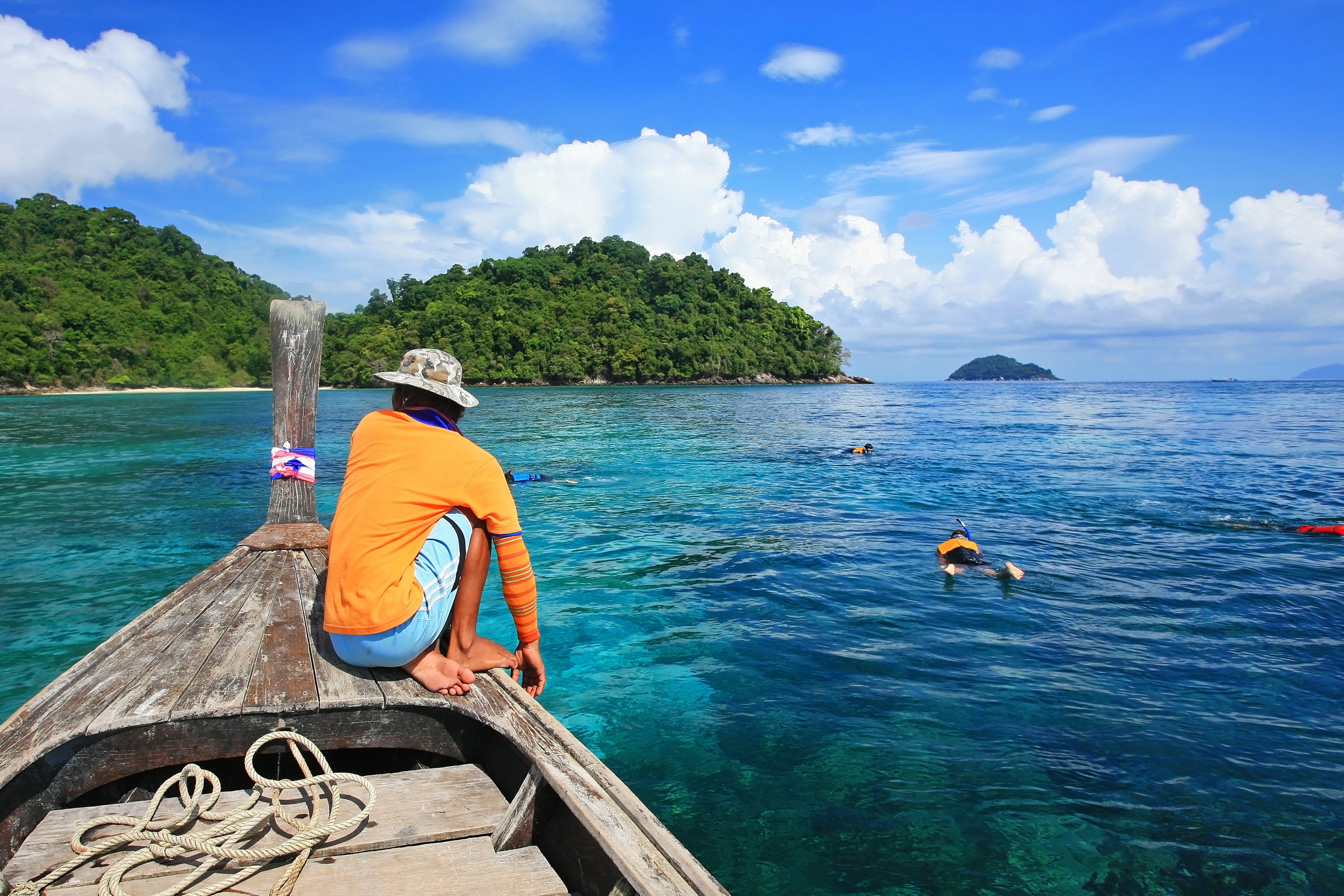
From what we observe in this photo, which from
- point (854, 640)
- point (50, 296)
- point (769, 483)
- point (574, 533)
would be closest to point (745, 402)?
point (769, 483)

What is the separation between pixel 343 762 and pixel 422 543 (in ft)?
4.04

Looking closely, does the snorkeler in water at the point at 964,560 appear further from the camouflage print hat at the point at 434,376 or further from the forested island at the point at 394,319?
the forested island at the point at 394,319

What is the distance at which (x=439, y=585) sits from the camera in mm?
3264

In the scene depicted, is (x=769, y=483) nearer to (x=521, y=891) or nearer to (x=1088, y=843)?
(x=1088, y=843)

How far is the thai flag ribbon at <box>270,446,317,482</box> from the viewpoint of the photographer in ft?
21.9

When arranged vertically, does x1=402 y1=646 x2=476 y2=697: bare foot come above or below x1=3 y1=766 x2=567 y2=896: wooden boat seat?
above

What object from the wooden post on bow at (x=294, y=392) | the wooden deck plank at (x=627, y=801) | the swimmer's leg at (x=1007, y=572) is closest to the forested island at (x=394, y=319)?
the wooden post on bow at (x=294, y=392)

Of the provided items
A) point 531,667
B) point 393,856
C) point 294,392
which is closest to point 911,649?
point 531,667

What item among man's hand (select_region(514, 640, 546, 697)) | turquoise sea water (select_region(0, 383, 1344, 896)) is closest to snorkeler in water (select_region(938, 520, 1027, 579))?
turquoise sea water (select_region(0, 383, 1344, 896))

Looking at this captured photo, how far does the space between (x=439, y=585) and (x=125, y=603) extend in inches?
278

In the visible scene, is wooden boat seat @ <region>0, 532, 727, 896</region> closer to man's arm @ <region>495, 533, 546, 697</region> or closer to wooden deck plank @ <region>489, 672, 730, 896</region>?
wooden deck plank @ <region>489, 672, 730, 896</region>

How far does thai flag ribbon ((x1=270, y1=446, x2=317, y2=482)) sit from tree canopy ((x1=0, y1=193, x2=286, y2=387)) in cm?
7359

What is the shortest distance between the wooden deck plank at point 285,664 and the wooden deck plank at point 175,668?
0.23 m

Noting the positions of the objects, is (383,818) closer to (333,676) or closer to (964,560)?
(333,676)
